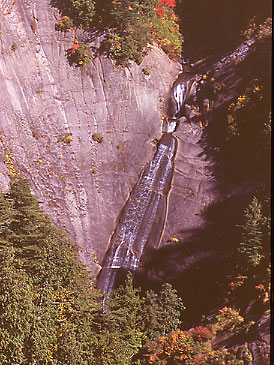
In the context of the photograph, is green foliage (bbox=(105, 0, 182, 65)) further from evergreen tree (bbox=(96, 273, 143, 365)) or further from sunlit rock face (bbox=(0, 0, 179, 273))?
evergreen tree (bbox=(96, 273, 143, 365))

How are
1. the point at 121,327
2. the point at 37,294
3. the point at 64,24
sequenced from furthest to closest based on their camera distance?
the point at 64,24 < the point at 121,327 < the point at 37,294

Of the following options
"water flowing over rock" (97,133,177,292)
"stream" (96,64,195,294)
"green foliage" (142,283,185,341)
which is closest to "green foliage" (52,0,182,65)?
"stream" (96,64,195,294)

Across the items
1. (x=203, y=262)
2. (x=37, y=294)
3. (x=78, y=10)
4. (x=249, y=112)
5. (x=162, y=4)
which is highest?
(x=162, y=4)

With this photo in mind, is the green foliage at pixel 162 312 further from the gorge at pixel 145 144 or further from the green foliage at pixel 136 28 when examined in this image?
the green foliage at pixel 136 28

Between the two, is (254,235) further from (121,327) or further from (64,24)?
(64,24)

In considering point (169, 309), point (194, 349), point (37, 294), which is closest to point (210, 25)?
point (169, 309)

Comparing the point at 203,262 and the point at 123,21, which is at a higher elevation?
the point at 123,21
